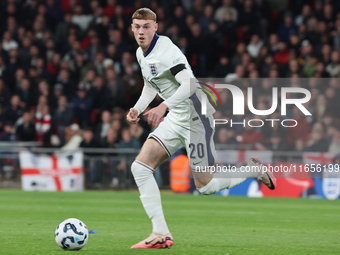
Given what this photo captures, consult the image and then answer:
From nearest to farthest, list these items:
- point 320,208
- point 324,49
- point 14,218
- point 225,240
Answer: point 225,240 → point 14,218 → point 320,208 → point 324,49

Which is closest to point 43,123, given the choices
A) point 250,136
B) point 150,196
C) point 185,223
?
point 250,136

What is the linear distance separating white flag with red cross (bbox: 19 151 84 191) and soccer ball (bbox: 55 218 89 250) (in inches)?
347

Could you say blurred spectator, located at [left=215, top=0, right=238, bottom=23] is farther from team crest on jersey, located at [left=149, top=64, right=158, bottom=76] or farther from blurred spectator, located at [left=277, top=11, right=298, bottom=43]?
team crest on jersey, located at [left=149, top=64, right=158, bottom=76]

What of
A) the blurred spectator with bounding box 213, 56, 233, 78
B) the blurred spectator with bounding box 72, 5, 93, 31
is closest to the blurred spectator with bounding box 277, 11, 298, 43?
the blurred spectator with bounding box 213, 56, 233, 78

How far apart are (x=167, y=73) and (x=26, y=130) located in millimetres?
9931

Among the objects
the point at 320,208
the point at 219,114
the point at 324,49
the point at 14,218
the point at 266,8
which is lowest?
the point at 320,208

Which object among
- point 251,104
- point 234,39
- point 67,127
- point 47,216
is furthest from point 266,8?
point 47,216

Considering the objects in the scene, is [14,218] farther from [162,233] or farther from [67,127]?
[67,127]

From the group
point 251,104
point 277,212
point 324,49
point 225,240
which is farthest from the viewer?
point 324,49

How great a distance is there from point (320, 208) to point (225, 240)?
16.0 ft

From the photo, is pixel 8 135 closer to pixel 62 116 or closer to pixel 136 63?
pixel 62 116

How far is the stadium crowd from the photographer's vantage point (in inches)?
525

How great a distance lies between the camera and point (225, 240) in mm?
6234

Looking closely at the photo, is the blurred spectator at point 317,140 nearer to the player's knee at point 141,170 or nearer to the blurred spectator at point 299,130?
the blurred spectator at point 299,130
